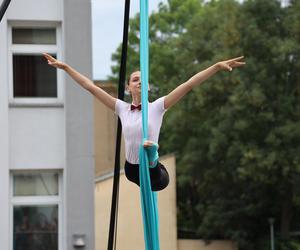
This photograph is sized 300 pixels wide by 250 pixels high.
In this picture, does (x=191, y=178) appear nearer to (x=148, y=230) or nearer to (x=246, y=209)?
(x=246, y=209)

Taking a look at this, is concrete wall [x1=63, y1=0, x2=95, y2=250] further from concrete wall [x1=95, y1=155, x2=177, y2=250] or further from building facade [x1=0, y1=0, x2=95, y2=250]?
concrete wall [x1=95, y1=155, x2=177, y2=250]

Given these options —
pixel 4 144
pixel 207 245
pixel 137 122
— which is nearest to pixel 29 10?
pixel 4 144

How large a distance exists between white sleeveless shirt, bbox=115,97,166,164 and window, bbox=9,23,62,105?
9.40m

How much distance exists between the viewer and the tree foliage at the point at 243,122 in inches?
1224

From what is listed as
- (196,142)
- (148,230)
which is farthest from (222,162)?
(148,230)

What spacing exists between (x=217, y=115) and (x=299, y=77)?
313 centimetres

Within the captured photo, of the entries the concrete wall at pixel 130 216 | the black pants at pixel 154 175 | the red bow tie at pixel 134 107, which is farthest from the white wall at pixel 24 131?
the concrete wall at pixel 130 216

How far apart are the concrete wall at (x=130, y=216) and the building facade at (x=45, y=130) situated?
1045 centimetres

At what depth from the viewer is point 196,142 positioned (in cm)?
3469

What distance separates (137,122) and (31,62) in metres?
9.71

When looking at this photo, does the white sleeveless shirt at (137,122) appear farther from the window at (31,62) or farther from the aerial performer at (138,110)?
the window at (31,62)

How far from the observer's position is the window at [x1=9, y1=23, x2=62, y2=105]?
54.3 feet

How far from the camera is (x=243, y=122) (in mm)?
31125

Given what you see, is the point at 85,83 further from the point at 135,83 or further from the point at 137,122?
the point at 137,122
